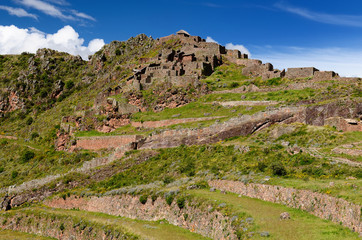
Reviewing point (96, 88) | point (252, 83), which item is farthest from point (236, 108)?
point (96, 88)

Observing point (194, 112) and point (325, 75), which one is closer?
point (325, 75)

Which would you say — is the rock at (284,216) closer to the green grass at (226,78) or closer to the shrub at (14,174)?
the green grass at (226,78)

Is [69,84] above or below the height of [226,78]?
above

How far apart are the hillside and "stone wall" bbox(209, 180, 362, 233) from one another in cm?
6

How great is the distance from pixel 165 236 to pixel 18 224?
20.4 metres

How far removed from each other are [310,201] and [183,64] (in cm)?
4417

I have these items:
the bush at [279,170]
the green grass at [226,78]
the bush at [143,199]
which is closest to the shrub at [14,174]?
the green grass at [226,78]

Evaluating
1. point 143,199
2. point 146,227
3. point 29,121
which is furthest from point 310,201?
point 29,121

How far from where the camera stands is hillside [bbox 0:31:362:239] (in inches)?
687

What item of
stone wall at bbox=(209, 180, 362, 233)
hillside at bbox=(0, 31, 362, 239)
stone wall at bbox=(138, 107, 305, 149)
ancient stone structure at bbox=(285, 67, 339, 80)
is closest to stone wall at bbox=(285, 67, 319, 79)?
ancient stone structure at bbox=(285, 67, 339, 80)

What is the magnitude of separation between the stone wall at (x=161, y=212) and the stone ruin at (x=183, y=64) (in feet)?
85.7

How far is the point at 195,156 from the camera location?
3069 centimetres

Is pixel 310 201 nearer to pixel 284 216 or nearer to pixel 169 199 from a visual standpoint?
pixel 284 216

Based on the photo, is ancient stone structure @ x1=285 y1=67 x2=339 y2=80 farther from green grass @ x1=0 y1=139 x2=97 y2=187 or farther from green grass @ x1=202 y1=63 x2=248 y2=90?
green grass @ x1=0 y1=139 x2=97 y2=187
